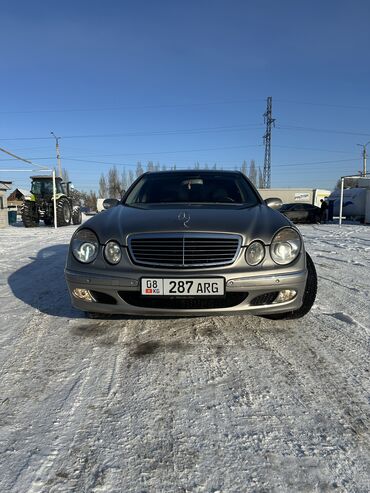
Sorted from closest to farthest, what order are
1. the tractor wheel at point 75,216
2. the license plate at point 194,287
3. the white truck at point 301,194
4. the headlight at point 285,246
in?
the license plate at point 194,287
the headlight at point 285,246
the tractor wheel at point 75,216
the white truck at point 301,194

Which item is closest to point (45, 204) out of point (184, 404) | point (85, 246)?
point (85, 246)

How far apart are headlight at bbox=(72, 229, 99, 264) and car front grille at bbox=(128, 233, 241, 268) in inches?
12.3

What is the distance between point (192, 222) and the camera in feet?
9.41

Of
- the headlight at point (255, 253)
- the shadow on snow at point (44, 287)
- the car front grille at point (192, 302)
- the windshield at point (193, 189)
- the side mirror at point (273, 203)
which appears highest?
the windshield at point (193, 189)

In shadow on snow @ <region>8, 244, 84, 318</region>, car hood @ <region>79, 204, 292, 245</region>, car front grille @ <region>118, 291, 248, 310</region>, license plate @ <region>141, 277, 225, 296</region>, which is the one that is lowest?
shadow on snow @ <region>8, 244, 84, 318</region>

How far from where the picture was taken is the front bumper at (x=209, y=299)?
260 cm

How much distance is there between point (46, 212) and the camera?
Answer: 19344 millimetres

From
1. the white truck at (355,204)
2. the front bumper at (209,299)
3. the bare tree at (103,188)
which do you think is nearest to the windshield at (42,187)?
the front bumper at (209,299)

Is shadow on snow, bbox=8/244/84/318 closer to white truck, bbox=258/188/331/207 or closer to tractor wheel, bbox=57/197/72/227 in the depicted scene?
tractor wheel, bbox=57/197/72/227

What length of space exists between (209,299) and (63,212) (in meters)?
17.7

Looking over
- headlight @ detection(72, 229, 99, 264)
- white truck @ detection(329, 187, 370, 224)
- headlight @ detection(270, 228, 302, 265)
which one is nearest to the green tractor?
headlight @ detection(72, 229, 99, 264)

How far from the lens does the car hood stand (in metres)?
2.77

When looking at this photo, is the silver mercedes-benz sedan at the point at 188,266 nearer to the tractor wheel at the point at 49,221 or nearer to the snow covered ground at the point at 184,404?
the snow covered ground at the point at 184,404

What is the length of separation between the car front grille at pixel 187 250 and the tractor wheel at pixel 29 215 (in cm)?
1762
